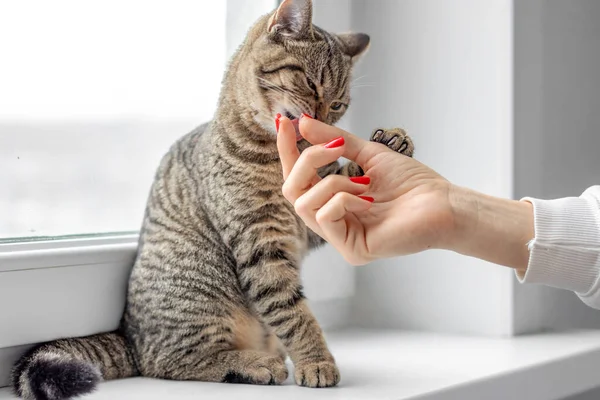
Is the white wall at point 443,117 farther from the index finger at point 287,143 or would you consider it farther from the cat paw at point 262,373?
the index finger at point 287,143

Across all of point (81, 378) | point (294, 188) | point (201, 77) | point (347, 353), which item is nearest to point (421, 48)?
point (201, 77)

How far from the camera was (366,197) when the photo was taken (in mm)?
1087

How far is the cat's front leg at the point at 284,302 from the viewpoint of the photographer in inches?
50.6

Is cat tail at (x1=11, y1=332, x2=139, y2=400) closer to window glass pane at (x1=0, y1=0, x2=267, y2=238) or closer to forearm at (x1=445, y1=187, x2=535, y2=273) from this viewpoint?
window glass pane at (x1=0, y1=0, x2=267, y2=238)

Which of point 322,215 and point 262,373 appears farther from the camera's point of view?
point 262,373

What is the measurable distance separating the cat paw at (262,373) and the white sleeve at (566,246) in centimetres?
41

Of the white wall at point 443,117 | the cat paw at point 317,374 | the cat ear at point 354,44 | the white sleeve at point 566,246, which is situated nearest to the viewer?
the white sleeve at point 566,246

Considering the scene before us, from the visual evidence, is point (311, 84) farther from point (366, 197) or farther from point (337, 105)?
point (366, 197)

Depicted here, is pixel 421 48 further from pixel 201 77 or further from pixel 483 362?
pixel 483 362

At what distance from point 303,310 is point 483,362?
0.36 meters

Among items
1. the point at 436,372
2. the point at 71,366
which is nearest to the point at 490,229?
the point at 436,372

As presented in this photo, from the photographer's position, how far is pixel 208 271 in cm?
139

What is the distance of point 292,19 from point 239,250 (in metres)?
0.39

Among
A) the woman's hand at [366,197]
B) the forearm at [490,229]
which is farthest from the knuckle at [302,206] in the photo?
the forearm at [490,229]
